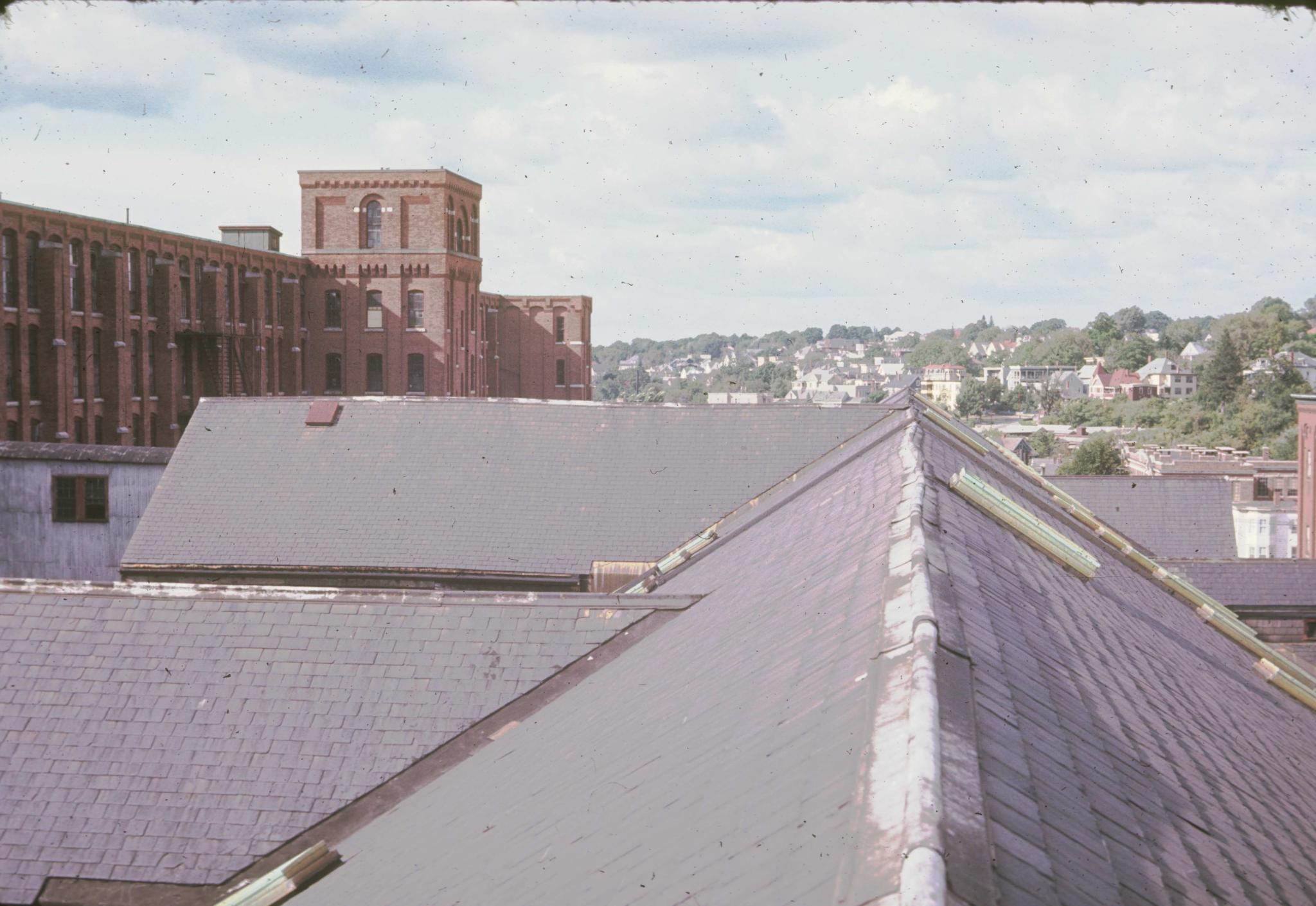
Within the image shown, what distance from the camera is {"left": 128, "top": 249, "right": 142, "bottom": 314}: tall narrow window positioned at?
50750 millimetres

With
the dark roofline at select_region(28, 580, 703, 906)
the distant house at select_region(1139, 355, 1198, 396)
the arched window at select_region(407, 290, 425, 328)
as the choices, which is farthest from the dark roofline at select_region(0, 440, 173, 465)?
the distant house at select_region(1139, 355, 1198, 396)

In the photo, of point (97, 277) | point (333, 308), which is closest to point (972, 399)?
point (333, 308)

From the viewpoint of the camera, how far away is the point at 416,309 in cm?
6675

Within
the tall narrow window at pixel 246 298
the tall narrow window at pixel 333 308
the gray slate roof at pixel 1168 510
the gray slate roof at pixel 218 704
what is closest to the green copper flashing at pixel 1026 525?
the gray slate roof at pixel 218 704

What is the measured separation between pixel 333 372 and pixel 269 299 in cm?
641

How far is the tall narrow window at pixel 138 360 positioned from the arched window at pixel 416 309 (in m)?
17.4

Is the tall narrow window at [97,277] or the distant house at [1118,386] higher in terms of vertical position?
the tall narrow window at [97,277]

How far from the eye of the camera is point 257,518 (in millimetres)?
22672

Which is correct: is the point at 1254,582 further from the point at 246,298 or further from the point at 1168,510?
the point at 246,298

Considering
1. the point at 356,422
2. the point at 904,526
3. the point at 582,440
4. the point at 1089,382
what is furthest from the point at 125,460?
the point at 1089,382

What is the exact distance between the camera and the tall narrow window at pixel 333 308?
217 feet

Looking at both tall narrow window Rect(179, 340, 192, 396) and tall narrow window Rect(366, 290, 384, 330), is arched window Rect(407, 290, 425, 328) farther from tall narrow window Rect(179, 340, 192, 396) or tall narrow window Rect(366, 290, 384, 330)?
tall narrow window Rect(179, 340, 192, 396)

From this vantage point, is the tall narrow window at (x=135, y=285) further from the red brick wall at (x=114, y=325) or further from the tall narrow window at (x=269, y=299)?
the tall narrow window at (x=269, y=299)

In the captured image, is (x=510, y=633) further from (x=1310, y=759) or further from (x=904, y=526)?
(x=1310, y=759)
